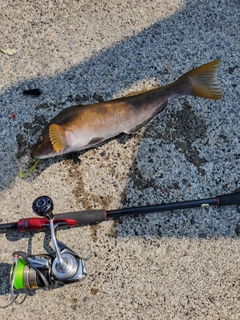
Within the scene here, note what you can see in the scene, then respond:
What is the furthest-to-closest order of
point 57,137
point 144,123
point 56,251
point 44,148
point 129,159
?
point 129,159 → point 144,123 → point 44,148 → point 57,137 → point 56,251

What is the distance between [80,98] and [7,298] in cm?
151

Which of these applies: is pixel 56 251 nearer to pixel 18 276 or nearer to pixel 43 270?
pixel 43 270

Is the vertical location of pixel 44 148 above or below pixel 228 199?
above

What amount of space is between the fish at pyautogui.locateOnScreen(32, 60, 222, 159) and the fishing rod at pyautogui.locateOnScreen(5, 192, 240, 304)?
1.44 feet

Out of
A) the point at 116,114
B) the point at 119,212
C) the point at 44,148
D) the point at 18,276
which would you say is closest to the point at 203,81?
the point at 116,114

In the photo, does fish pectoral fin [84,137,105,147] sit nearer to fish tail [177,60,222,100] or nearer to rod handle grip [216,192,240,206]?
fish tail [177,60,222,100]

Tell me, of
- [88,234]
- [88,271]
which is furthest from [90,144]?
[88,271]

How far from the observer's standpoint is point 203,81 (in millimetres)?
2652

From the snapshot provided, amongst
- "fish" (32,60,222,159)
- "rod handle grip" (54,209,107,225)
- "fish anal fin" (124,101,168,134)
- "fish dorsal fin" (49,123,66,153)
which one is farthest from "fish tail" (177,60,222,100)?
"rod handle grip" (54,209,107,225)

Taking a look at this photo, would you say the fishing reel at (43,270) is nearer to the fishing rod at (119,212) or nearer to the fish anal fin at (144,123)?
the fishing rod at (119,212)

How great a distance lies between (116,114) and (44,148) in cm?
54

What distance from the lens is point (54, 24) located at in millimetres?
3098

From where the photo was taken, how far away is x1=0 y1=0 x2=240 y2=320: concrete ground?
2.59m

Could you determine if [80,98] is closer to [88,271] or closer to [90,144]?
[90,144]
